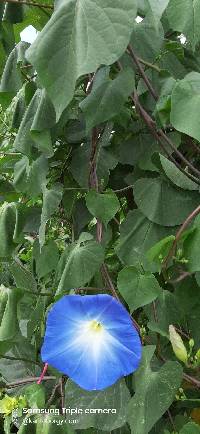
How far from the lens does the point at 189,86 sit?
0.71 meters

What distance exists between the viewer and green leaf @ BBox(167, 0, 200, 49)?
27.7 inches

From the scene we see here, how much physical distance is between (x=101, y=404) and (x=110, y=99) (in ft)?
1.22

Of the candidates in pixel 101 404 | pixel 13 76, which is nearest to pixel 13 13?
pixel 13 76

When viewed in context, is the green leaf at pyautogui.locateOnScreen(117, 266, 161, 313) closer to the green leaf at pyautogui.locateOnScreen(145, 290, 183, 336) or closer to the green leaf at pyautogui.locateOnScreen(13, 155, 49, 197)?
the green leaf at pyautogui.locateOnScreen(145, 290, 183, 336)

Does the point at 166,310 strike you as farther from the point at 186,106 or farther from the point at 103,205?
the point at 186,106

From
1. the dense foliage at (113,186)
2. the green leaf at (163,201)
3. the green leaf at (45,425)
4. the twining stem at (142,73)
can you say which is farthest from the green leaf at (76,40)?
the green leaf at (45,425)

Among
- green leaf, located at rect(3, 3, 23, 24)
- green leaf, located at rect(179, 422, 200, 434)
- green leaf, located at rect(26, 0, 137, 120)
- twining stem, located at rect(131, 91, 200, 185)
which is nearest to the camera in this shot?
green leaf, located at rect(26, 0, 137, 120)

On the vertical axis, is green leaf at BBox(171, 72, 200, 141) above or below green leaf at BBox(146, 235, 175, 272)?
above

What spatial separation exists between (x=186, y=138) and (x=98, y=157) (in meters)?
0.13

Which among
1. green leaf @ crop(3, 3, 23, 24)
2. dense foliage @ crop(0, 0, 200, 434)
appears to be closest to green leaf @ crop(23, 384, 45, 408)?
dense foliage @ crop(0, 0, 200, 434)

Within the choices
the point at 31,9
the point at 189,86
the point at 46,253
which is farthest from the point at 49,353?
the point at 31,9

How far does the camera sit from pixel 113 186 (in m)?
0.92

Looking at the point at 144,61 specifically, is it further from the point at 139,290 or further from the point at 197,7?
the point at 139,290

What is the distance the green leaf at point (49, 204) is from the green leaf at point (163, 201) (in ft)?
0.35
